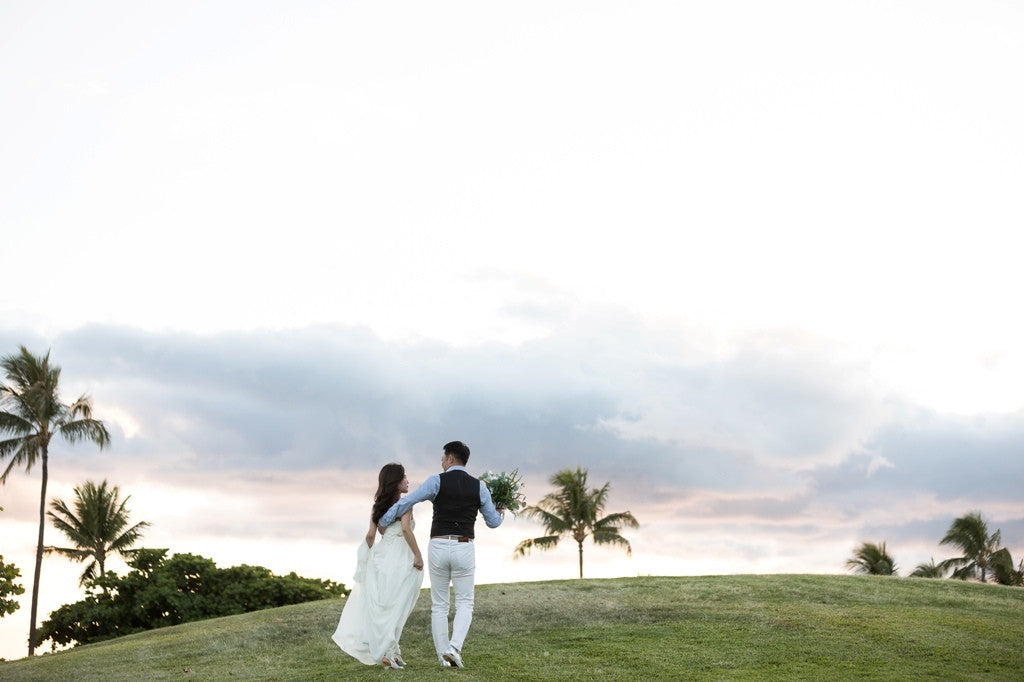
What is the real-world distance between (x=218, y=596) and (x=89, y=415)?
38.2ft

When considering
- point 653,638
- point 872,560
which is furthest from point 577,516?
point 653,638

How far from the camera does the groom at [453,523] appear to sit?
14.1 metres

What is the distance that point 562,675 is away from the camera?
15375 mm

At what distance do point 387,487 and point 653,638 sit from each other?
7.38 m

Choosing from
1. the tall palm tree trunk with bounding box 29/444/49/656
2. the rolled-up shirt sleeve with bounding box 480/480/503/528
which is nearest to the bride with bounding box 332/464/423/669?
the rolled-up shirt sleeve with bounding box 480/480/503/528

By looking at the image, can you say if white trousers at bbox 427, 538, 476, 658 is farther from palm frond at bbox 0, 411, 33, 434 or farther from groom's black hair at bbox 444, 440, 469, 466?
palm frond at bbox 0, 411, 33, 434

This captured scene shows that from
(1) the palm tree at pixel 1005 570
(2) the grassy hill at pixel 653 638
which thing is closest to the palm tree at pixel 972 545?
(1) the palm tree at pixel 1005 570

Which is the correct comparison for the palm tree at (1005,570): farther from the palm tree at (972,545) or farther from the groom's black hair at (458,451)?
the groom's black hair at (458,451)

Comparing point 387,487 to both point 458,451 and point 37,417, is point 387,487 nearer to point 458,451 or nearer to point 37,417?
point 458,451

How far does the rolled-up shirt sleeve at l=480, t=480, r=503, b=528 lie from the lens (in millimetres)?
14391

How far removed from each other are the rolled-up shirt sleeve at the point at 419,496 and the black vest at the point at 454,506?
9cm

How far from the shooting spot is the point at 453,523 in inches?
555

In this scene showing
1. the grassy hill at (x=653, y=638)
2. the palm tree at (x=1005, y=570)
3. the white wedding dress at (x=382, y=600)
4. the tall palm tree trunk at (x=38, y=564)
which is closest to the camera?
the white wedding dress at (x=382, y=600)

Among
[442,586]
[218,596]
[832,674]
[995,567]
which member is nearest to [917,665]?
[832,674]
